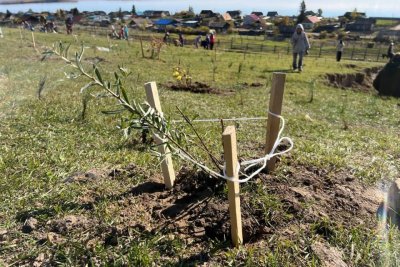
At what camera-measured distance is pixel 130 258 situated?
8.23ft

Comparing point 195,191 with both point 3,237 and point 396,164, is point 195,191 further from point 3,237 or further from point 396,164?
point 396,164

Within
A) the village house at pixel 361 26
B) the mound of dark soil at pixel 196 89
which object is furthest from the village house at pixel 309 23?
the mound of dark soil at pixel 196 89

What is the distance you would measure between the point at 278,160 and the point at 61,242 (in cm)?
224

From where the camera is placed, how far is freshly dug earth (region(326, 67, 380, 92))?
50.1ft

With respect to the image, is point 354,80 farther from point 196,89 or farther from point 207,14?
point 207,14

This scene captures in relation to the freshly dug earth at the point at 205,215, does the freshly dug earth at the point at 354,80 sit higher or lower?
lower

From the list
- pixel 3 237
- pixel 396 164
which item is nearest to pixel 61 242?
pixel 3 237

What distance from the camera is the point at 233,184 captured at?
2355mm

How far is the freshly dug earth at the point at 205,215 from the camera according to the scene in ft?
8.80

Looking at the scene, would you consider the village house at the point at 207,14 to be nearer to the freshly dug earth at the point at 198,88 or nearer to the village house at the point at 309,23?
the village house at the point at 309,23

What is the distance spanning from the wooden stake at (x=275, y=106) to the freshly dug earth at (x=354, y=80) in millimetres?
12035

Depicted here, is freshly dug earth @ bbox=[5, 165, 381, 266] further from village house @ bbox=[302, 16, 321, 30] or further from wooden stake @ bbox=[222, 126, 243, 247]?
village house @ bbox=[302, 16, 321, 30]

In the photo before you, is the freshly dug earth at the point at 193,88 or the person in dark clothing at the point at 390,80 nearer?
the freshly dug earth at the point at 193,88

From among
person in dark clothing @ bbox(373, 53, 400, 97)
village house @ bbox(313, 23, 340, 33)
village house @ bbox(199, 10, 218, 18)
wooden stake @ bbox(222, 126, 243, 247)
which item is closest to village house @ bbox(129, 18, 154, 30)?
village house @ bbox(199, 10, 218, 18)
